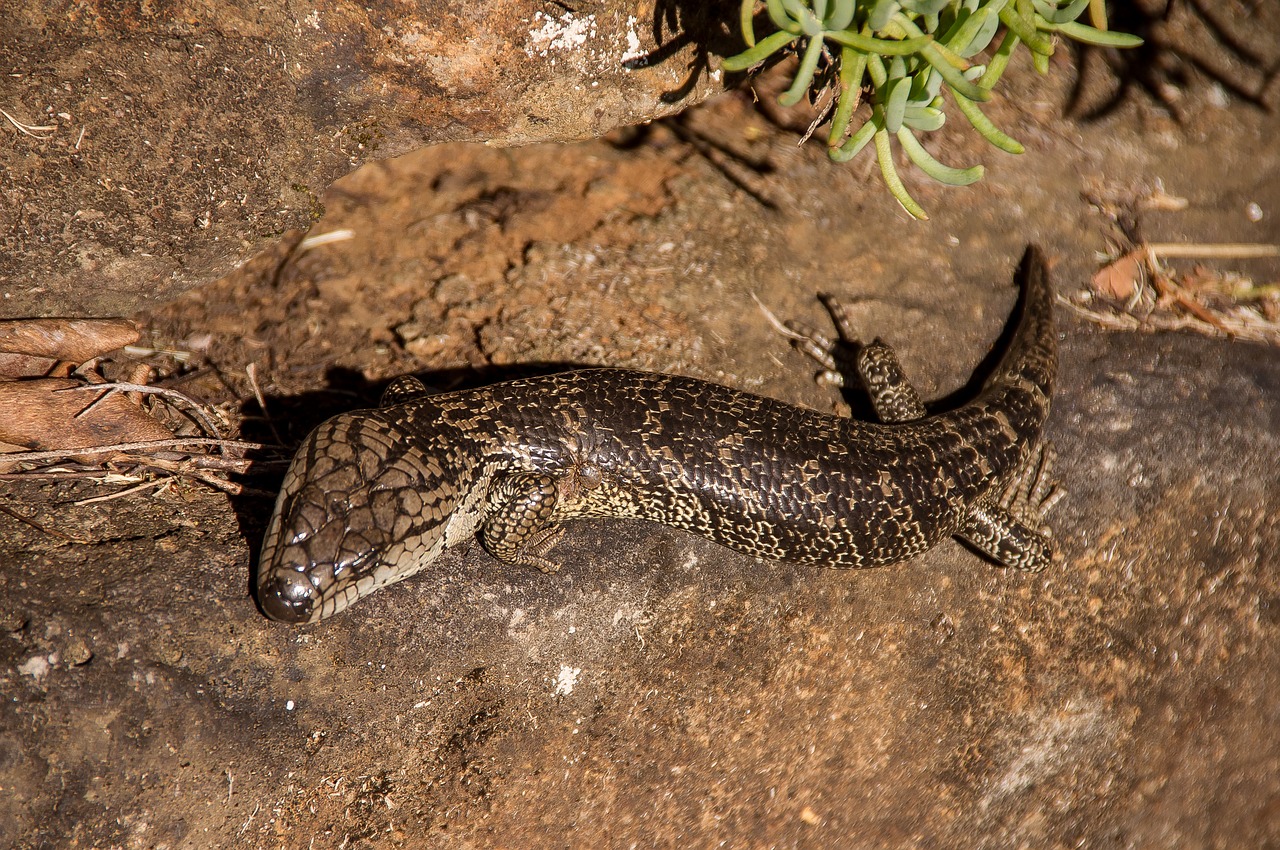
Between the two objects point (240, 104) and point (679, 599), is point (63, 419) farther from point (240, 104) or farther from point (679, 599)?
point (679, 599)

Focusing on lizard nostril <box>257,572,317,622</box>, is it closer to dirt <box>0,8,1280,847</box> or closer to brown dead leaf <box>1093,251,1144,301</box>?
dirt <box>0,8,1280,847</box>

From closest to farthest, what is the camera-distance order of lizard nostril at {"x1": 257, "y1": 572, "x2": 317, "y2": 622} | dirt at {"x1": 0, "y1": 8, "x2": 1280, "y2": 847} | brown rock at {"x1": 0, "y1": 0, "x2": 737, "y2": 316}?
lizard nostril at {"x1": 257, "y1": 572, "x2": 317, "y2": 622}, dirt at {"x1": 0, "y1": 8, "x2": 1280, "y2": 847}, brown rock at {"x1": 0, "y1": 0, "x2": 737, "y2": 316}

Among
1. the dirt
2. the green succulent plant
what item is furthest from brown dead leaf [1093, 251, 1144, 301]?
the green succulent plant

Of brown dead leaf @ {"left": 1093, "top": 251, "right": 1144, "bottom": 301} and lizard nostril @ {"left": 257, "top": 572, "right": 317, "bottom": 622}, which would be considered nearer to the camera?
lizard nostril @ {"left": 257, "top": 572, "right": 317, "bottom": 622}

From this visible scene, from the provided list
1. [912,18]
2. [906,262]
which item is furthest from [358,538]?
[906,262]

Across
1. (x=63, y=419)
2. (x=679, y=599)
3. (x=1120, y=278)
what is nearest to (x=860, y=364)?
(x=679, y=599)

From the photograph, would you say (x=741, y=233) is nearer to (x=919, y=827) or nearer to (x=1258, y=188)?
(x=919, y=827)

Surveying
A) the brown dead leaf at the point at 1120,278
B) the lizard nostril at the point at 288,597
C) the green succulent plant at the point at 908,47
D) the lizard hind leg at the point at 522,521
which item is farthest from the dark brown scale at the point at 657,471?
the brown dead leaf at the point at 1120,278

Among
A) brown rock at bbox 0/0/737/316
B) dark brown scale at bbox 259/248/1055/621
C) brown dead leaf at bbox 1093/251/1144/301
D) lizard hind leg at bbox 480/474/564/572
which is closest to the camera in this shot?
brown rock at bbox 0/0/737/316

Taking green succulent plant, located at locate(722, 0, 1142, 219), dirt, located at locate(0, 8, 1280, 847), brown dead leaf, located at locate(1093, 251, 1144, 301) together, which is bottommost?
dirt, located at locate(0, 8, 1280, 847)
